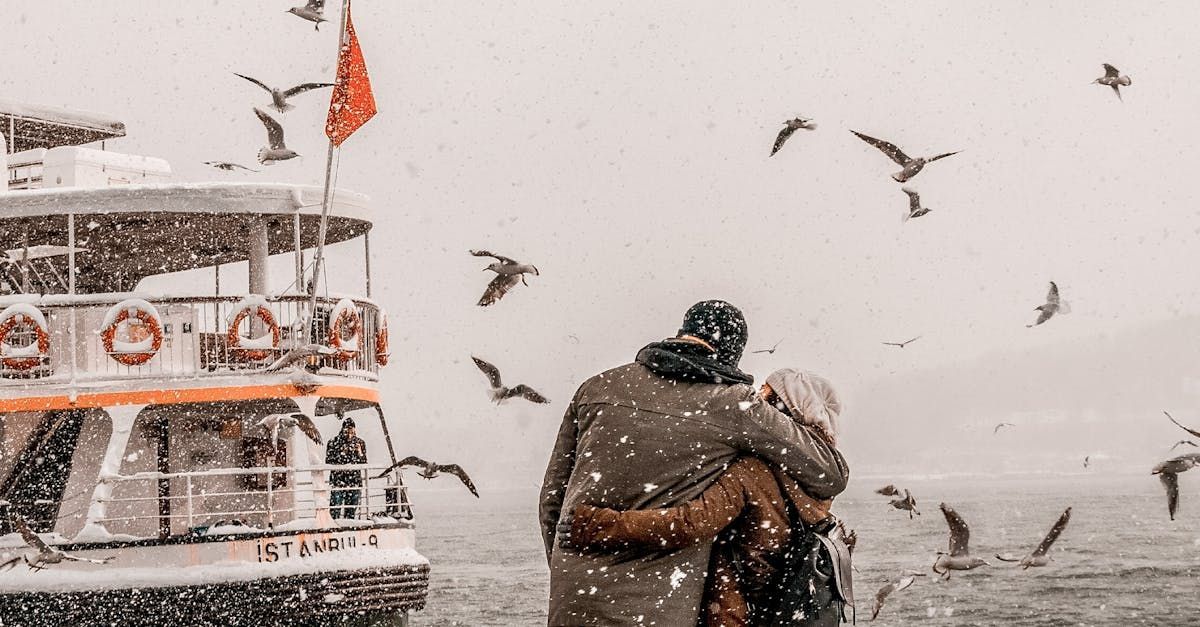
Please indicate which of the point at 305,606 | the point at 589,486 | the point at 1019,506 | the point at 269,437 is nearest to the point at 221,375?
the point at 269,437

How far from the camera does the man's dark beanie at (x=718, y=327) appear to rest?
17.4ft

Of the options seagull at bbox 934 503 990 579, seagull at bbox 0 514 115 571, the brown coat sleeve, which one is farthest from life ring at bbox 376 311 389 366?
the brown coat sleeve

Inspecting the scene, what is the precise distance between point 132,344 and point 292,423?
1.95 metres

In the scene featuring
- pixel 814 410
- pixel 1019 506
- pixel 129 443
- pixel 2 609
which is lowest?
pixel 1019 506

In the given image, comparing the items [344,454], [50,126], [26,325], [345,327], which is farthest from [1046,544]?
[50,126]

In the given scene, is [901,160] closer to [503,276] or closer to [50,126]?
[503,276]

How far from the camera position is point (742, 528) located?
5.25m

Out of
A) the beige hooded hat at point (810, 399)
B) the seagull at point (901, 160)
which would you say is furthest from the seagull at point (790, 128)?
the beige hooded hat at point (810, 399)

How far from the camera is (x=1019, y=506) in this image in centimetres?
14012

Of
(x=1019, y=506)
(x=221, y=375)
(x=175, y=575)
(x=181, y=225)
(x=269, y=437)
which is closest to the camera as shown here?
(x=175, y=575)

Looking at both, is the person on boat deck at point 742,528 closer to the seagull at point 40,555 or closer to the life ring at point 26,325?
the seagull at point 40,555

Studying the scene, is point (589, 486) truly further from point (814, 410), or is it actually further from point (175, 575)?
point (175, 575)

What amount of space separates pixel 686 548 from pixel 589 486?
1.20ft

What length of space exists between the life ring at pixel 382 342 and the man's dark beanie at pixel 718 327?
15181mm
